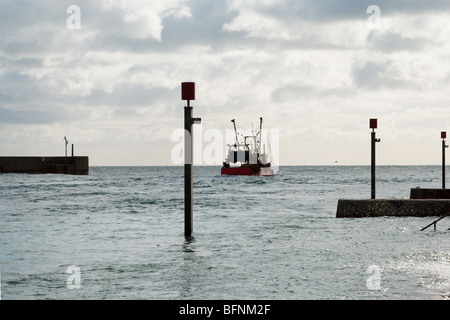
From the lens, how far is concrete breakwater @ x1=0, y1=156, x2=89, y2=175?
104125mm

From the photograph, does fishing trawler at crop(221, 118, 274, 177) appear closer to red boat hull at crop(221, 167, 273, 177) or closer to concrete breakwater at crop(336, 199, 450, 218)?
red boat hull at crop(221, 167, 273, 177)

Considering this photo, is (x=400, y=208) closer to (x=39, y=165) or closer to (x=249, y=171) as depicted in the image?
(x=249, y=171)

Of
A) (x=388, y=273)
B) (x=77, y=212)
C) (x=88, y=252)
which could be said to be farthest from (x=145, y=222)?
(x=388, y=273)

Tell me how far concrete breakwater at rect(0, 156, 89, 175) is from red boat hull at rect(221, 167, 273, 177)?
94.0 feet

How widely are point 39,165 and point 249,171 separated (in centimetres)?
3934

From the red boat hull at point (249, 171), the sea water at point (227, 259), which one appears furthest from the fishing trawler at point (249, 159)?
the sea water at point (227, 259)

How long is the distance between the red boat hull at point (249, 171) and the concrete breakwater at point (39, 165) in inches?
1128

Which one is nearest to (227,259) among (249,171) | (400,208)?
(400,208)

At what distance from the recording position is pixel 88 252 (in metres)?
13.0

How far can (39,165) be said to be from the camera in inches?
4161

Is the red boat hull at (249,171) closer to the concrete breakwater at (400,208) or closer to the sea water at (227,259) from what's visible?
the sea water at (227,259)

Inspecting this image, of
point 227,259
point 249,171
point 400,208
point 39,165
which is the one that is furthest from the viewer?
point 249,171

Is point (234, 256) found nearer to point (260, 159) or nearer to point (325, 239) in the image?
point (325, 239)
